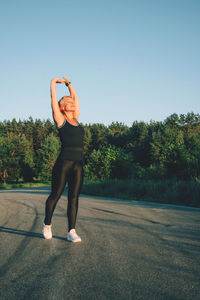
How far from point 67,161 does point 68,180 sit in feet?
1.07

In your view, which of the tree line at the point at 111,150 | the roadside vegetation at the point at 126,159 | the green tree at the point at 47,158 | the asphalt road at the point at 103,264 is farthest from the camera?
the green tree at the point at 47,158

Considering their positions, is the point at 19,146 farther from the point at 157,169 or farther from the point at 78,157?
the point at 78,157

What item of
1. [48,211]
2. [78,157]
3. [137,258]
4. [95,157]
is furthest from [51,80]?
[95,157]

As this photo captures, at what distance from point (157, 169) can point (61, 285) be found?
1658cm

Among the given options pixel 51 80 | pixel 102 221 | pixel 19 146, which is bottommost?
pixel 102 221

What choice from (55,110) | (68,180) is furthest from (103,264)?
(55,110)

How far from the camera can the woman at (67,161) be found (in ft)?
12.6

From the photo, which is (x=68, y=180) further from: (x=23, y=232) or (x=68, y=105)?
(x=23, y=232)

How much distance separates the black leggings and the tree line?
45.0 ft

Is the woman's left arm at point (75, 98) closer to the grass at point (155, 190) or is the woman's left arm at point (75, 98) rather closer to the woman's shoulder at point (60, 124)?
the woman's shoulder at point (60, 124)

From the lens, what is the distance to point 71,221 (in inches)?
150

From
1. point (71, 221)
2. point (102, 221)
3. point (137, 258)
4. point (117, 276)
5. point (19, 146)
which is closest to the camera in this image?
point (117, 276)

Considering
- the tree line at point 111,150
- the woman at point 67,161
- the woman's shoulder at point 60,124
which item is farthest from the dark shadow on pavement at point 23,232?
the tree line at point 111,150

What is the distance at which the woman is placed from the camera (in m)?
3.84
